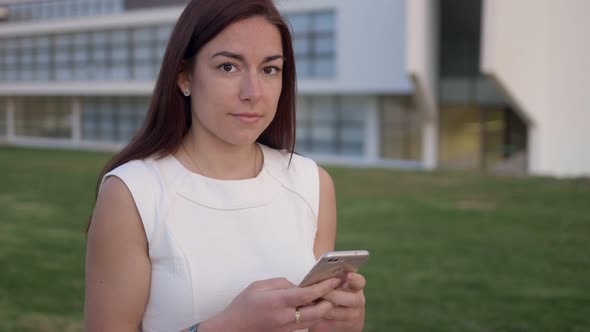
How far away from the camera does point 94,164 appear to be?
24.4 metres

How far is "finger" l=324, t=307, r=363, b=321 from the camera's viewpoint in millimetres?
1767

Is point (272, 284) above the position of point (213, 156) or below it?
below

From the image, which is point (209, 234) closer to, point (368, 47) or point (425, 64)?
point (425, 64)

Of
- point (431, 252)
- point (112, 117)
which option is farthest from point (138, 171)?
point (112, 117)

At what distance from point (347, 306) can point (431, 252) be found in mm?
7952

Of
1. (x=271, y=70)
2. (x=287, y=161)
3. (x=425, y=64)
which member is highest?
(x=425, y=64)

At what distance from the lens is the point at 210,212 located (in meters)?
1.86

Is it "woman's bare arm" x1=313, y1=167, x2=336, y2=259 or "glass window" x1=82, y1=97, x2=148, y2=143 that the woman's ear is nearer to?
"woman's bare arm" x1=313, y1=167, x2=336, y2=259

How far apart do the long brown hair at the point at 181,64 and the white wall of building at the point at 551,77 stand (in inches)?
772

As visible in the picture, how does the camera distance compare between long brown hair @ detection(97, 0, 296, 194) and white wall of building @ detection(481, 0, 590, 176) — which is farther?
white wall of building @ detection(481, 0, 590, 176)

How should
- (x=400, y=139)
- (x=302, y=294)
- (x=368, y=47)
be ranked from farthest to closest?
(x=400, y=139), (x=368, y=47), (x=302, y=294)

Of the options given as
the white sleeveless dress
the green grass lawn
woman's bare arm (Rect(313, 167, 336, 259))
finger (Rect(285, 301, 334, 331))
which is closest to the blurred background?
the green grass lawn

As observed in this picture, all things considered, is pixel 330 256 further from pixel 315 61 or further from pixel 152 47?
pixel 152 47

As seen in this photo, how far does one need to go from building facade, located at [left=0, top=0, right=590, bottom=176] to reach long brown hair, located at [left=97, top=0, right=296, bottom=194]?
1298 cm
